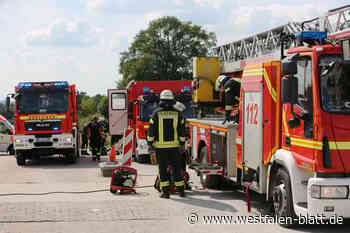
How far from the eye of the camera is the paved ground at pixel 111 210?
27.1 feet

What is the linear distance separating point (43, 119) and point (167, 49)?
48958 mm

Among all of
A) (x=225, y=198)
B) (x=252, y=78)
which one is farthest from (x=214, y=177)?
(x=252, y=78)

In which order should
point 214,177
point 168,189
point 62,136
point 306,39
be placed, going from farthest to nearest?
point 62,136 → point 214,177 → point 168,189 → point 306,39

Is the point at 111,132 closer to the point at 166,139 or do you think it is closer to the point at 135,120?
the point at 135,120

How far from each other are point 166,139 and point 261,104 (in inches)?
111

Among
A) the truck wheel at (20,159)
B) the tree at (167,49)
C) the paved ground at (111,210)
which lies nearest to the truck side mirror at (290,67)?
the paved ground at (111,210)

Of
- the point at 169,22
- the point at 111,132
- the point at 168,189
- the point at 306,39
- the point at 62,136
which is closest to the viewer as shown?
the point at 306,39

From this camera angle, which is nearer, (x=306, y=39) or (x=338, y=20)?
(x=306, y=39)

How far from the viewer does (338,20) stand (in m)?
9.05

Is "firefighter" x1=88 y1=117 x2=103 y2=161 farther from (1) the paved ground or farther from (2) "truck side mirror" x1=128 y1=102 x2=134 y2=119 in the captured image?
(1) the paved ground

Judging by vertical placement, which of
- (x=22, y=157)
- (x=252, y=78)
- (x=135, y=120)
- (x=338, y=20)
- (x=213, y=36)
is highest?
(x=213, y=36)

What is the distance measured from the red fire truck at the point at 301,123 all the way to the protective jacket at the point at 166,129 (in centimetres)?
157

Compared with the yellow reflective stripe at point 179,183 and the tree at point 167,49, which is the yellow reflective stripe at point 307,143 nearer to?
the yellow reflective stripe at point 179,183

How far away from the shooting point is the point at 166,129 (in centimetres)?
1110
